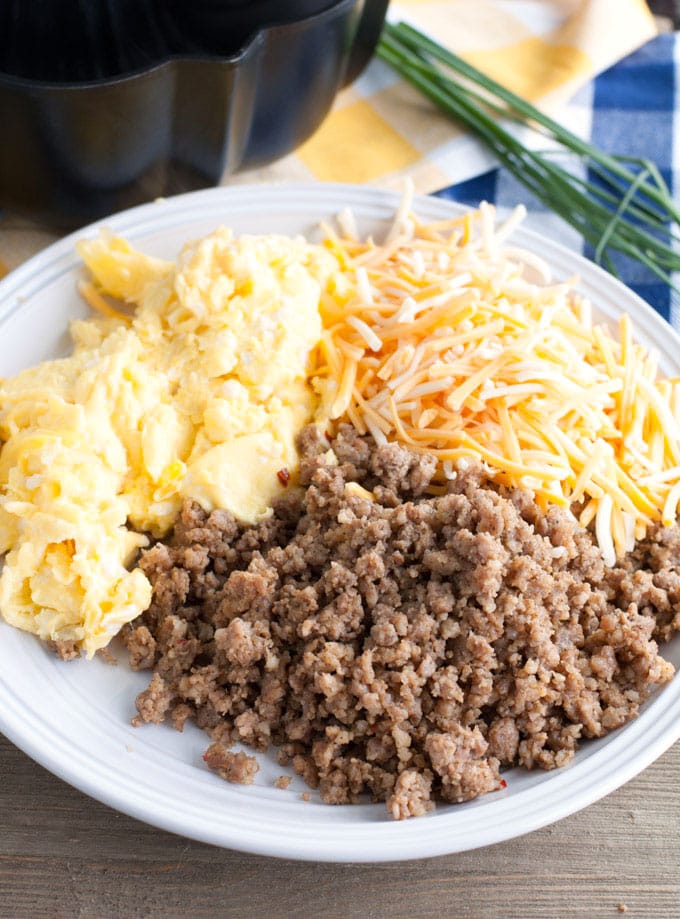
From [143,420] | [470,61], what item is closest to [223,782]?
[143,420]

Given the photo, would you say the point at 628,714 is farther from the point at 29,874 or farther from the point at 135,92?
the point at 135,92

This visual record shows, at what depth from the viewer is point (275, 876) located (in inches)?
89.9

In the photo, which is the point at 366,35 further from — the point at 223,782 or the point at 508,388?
the point at 223,782

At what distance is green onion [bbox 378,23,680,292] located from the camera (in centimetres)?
350

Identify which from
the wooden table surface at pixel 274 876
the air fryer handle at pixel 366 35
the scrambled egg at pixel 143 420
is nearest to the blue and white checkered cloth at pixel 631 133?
the air fryer handle at pixel 366 35

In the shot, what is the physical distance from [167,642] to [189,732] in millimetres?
219

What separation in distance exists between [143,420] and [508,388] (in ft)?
3.19

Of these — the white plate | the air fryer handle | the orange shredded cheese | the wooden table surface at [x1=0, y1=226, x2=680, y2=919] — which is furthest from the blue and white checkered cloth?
the wooden table surface at [x1=0, y1=226, x2=680, y2=919]

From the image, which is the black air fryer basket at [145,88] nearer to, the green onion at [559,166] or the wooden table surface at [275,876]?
the green onion at [559,166]

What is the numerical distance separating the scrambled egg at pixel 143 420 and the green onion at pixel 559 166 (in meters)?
1.15

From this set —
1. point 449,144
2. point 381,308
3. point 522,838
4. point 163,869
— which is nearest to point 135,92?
point 381,308

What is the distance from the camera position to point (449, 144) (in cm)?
388

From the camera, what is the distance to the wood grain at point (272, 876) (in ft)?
7.32

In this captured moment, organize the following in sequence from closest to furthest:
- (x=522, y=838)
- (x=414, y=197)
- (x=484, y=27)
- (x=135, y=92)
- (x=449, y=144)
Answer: (x=522, y=838)
(x=135, y=92)
(x=414, y=197)
(x=449, y=144)
(x=484, y=27)
